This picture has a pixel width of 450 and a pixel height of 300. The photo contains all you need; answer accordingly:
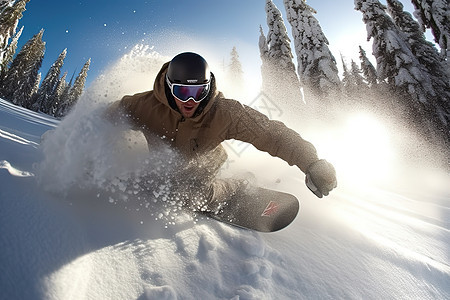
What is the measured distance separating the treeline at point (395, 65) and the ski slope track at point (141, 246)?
470 inches

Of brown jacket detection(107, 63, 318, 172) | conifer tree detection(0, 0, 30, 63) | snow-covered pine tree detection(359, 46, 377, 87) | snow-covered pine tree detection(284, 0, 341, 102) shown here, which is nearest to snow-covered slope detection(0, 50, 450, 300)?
brown jacket detection(107, 63, 318, 172)

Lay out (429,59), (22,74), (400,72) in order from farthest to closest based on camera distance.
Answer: (22,74)
(429,59)
(400,72)

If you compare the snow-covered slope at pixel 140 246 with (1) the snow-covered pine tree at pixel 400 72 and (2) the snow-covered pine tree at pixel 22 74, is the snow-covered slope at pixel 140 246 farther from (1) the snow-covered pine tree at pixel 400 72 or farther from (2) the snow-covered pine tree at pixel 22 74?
(2) the snow-covered pine tree at pixel 22 74

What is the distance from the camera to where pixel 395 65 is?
1229 cm

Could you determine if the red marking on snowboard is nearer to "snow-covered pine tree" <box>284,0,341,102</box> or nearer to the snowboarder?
the snowboarder

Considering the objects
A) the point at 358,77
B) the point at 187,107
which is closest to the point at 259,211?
the point at 187,107

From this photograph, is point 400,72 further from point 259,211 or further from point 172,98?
point 172,98

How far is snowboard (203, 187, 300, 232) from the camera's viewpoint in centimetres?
226

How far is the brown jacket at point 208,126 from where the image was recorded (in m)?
2.40

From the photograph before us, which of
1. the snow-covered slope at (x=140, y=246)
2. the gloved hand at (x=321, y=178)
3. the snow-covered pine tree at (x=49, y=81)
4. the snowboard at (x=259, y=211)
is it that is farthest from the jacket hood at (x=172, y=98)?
the snow-covered pine tree at (x=49, y=81)

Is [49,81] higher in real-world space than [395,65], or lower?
lower

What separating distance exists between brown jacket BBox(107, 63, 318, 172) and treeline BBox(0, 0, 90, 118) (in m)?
11.8

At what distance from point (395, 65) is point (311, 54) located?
4118mm

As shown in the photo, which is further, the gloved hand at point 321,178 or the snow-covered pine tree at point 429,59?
the snow-covered pine tree at point 429,59
